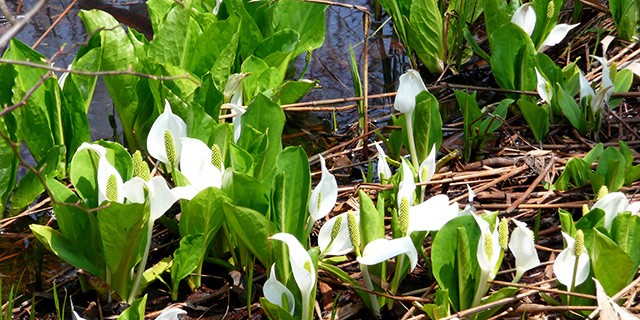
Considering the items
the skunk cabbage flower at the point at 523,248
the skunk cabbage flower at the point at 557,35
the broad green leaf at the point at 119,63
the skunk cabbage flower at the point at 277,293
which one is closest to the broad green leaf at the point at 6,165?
the broad green leaf at the point at 119,63

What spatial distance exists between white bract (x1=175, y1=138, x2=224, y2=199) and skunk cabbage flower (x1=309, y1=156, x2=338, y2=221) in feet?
0.61

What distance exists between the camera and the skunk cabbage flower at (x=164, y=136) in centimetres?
166

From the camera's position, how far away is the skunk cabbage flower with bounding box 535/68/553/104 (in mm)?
2107

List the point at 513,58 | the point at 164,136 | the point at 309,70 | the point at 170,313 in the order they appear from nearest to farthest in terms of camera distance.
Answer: the point at 170,313, the point at 164,136, the point at 513,58, the point at 309,70

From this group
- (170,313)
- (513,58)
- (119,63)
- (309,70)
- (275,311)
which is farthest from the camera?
(309,70)

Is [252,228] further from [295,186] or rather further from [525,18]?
[525,18]

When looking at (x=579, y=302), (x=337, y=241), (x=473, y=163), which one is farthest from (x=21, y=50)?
(x=579, y=302)

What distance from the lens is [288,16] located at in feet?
8.13

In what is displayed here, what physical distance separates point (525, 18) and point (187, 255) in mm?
1226

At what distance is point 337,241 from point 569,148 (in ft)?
2.88

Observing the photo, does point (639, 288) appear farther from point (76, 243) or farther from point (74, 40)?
point (74, 40)

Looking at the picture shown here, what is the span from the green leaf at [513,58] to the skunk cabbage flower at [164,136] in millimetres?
945

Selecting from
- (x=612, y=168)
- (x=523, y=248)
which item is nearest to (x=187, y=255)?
(x=523, y=248)

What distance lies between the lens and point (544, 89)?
84.0 inches
